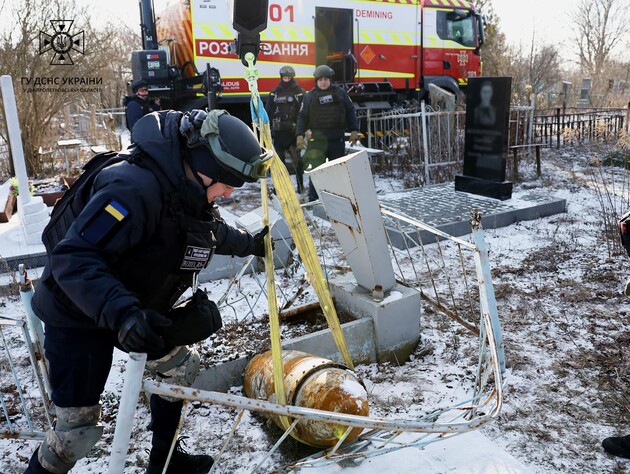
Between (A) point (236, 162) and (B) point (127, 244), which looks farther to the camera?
(A) point (236, 162)

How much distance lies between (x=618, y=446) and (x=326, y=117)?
5366mm

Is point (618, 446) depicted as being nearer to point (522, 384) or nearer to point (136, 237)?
point (522, 384)

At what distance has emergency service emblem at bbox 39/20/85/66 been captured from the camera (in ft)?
34.6

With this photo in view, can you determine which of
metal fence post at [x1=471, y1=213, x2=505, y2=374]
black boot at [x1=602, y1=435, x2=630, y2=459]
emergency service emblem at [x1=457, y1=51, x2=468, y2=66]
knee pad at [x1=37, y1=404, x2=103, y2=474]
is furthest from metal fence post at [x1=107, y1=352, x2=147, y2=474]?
emergency service emblem at [x1=457, y1=51, x2=468, y2=66]

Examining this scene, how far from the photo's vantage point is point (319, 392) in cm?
238

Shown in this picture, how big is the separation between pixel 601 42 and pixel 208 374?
1556 inches

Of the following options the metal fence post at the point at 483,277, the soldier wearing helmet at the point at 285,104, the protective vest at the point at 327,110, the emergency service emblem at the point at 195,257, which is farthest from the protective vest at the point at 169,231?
the soldier wearing helmet at the point at 285,104

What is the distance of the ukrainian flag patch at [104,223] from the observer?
1645mm

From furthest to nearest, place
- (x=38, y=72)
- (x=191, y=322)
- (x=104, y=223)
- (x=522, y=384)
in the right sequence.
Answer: (x=38, y=72) < (x=522, y=384) < (x=191, y=322) < (x=104, y=223)

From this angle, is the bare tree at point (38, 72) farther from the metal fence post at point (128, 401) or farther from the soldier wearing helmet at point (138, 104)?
the metal fence post at point (128, 401)

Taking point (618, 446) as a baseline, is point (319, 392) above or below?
above

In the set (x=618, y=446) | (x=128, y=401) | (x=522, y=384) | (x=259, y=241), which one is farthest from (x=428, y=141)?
(x=128, y=401)

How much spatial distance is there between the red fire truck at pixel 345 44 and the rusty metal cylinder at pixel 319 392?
21.5ft

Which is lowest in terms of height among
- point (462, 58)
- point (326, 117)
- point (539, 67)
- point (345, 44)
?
point (326, 117)
